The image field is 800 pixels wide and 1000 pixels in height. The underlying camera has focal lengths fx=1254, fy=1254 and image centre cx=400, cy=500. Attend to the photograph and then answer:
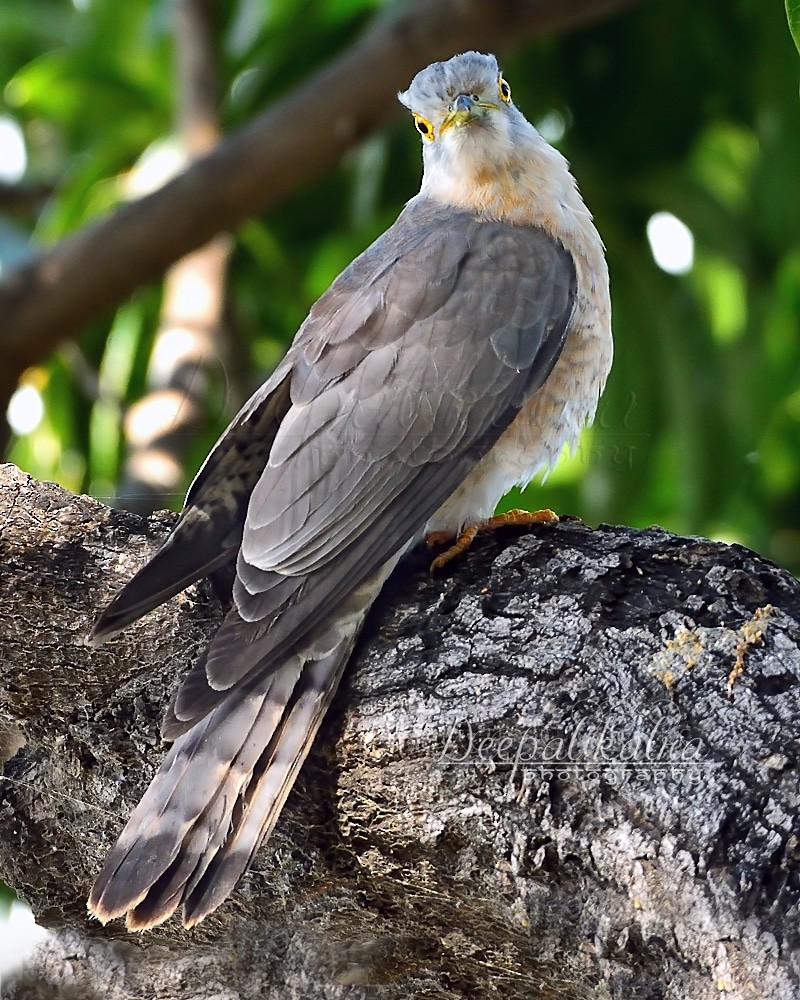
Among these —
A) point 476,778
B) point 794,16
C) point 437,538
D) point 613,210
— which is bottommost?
point 613,210

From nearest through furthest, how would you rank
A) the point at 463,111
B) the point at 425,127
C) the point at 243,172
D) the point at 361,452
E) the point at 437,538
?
1. the point at 361,452
2. the point at 437,538
3. the point at 463,111
4. the point at 425,127
5. the point at 243,172

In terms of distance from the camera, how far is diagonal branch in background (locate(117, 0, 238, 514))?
4285mm

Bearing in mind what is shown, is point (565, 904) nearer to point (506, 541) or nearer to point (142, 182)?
point (506, 541)

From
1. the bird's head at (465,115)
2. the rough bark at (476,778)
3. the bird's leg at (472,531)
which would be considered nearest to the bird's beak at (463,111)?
the bird's head at (465,115)

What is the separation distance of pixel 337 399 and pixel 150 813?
0.93m

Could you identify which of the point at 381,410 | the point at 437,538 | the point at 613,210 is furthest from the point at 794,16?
the point at 613,210

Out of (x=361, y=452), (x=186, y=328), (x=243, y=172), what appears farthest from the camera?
(x=186, y=328)

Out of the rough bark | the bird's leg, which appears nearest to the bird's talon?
the bird's leg

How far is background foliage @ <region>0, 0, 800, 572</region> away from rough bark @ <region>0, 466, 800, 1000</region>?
220 centimetres

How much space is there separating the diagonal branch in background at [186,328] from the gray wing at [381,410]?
151 cm

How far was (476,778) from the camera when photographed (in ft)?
6.30

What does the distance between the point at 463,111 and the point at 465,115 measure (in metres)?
0.01

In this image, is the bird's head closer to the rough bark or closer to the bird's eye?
the bird's eye

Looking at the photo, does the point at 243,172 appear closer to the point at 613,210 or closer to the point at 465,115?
the point at 465,115
